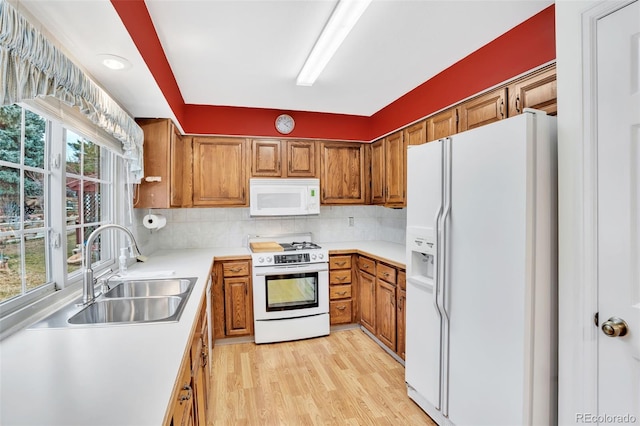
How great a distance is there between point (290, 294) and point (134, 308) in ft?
5.45

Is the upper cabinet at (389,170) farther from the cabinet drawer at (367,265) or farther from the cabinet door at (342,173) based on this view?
the cabinet drawer at (367,265)

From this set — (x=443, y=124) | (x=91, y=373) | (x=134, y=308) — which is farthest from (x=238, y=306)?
(x=443, y=124)

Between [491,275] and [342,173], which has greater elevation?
[342,173]

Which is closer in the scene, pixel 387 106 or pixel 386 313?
pixel 386 313

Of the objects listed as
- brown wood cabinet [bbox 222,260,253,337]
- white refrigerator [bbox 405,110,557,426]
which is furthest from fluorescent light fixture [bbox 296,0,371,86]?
brown wood cabinet [bbox 222,260,253,337]

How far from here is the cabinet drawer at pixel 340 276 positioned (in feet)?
11.1

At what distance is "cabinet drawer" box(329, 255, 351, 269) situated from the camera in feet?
11.1

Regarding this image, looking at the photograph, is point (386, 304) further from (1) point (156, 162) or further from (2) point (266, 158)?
(1) point (156, 162)

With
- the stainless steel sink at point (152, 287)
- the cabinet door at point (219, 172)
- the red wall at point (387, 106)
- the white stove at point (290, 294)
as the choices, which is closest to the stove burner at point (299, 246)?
the white stove at point (290, 294)

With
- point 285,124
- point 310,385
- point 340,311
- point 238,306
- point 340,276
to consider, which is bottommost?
point 310,385

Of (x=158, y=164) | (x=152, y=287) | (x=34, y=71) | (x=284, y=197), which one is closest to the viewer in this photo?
(x=34, y=71)

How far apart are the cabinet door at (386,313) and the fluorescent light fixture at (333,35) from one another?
6.17ft

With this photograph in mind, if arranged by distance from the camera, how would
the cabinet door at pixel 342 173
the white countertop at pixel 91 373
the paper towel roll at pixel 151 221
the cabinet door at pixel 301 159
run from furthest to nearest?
1. the cabinet door at pixel 342 173
2. the cabinet door at pixel 301 159
3. the paper towel roll at pixel 151 221
4. the white countertop at pixel 91 373

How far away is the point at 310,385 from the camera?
7.93 feet
